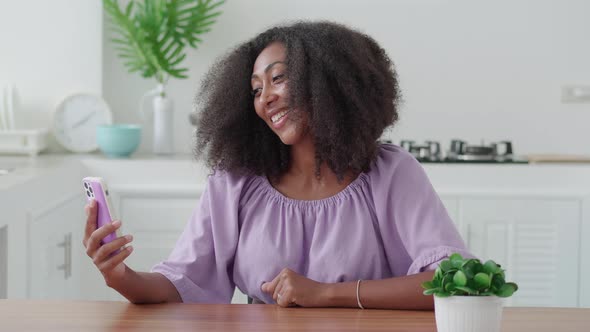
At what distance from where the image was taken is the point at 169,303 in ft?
6.10

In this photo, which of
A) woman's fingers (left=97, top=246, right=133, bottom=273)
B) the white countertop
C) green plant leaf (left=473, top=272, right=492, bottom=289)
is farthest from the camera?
Result: the white countertop

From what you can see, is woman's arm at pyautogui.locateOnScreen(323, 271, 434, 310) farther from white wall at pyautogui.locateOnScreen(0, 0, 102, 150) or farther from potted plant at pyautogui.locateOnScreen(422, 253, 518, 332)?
white wall at pyautogui.locateOnScreen(0, 0, 102, 150)

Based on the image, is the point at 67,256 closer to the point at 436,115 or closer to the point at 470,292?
the point at 436,115

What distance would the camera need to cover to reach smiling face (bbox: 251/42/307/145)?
81.0 inches

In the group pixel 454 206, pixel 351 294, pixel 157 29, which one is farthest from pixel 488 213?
pixel 351 294

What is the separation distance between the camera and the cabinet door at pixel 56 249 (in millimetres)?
2906

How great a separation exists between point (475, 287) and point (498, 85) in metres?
2.56

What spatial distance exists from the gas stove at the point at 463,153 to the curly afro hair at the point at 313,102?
1449 mm

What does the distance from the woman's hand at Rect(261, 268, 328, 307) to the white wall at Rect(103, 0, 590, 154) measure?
207 centimetres

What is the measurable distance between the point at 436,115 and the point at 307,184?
73.9 inches

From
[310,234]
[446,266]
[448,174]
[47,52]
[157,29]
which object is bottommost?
[448,174]

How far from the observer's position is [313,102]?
6.70 feet

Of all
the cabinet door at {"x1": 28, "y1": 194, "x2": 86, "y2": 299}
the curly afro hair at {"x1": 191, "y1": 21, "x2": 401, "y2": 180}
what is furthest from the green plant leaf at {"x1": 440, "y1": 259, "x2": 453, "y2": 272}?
the cabinet door at {"x1": 28, "y1": 194, "x2": 86, "y2": 299}

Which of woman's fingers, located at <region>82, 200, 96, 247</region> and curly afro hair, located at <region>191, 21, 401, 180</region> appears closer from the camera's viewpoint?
woman's fingers, located at <region>82, 200, 96, 247</region>
